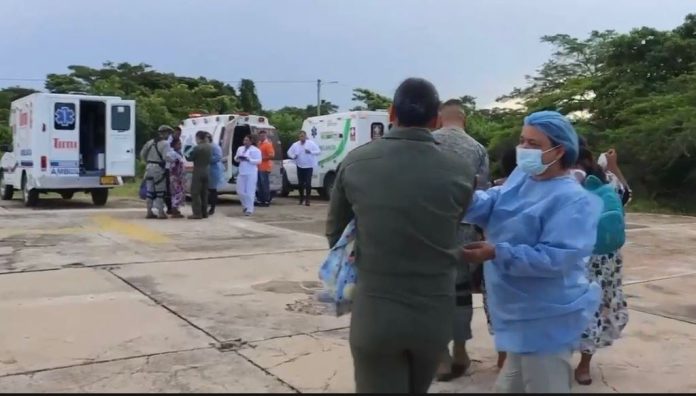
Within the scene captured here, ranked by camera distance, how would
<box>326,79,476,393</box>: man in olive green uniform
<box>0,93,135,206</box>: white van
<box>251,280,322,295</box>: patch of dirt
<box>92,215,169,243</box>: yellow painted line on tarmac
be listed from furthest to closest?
<box>0,93,135,206</box>: white van
<box>92,215,169,243</box>: yellow painted line on tarmac
<box>251,280,322,295</box>: patch of dirt
<box>326,79,476,393</box>: man in olive green uniform

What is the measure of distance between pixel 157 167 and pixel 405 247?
11402 mm

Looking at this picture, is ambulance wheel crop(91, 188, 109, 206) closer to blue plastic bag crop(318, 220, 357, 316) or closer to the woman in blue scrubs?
blue plastic bag crop(318, 220, 357, 316)

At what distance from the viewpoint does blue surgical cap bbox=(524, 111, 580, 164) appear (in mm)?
2930

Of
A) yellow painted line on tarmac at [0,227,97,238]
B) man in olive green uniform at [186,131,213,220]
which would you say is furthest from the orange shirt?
yellow painted line on tarmac at [0,227,97,238]

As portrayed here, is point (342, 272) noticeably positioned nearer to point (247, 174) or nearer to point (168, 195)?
point (168, 195)

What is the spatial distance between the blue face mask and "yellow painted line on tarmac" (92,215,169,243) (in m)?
8.36

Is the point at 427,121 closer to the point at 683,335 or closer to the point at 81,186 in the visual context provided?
the point at 683,335

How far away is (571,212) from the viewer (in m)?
2.74

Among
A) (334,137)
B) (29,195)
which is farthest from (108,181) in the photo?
(334,137)

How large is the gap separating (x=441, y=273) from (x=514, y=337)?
18.8 inches

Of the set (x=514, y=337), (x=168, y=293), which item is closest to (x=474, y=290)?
(x=514, y=337)

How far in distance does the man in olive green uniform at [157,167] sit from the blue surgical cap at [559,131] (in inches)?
430

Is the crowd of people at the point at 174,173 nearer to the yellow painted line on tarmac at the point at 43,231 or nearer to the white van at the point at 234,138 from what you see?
the yellow painted line on tarmac at the point at 43,231

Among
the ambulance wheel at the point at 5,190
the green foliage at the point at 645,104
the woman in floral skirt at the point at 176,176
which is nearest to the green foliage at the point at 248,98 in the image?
the green foliage at the point at 645,104
